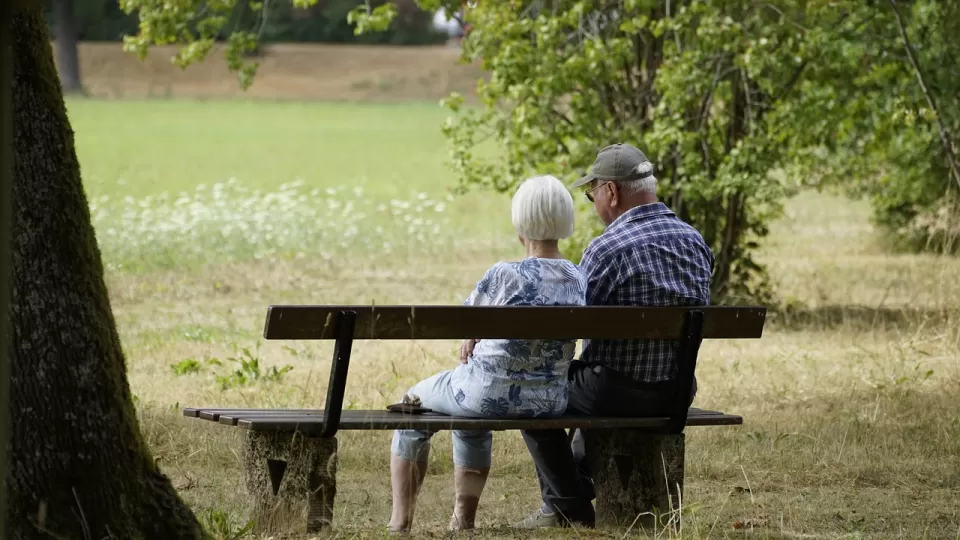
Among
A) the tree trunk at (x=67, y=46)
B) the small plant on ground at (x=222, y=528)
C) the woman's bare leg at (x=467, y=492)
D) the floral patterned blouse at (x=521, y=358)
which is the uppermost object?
the floral patterned blouse at (x=521, y=358)

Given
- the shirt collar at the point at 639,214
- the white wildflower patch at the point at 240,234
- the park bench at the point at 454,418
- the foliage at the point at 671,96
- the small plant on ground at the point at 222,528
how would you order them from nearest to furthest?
the small plant on ground at the point at 222,528 < the park bench at the point at 454,418 < the shirt collar at the point at 639,214 < the foliage at the point at 671,96 < the white wildflower patch at the point at 240,234

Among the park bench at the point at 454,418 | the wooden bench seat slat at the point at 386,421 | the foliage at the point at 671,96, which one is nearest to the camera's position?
the park bench at the point at 454,418

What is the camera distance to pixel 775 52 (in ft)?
36.0

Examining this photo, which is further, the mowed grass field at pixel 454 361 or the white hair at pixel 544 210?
the mowed grass field at pixel 454 361

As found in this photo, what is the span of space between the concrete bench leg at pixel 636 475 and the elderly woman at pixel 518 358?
0.36 metres

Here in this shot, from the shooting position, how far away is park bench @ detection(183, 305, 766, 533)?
185 inches

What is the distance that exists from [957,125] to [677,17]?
3481 mm

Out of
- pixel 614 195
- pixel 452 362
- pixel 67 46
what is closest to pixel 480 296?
pixel 614 195

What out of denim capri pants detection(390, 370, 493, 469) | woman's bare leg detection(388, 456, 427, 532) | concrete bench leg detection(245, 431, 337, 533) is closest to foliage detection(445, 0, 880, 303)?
denim capri pants detection(390, 370, 493, 469)

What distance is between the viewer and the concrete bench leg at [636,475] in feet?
17.2

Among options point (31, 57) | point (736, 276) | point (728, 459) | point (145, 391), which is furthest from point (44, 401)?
point (736, 276)

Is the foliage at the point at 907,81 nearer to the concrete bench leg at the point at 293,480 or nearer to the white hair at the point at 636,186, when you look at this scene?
the white hair at the point at 636,186

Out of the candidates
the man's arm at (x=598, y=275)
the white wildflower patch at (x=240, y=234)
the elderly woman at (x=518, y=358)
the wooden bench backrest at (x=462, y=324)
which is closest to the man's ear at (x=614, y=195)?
the man's arm at (x=598, y=275)

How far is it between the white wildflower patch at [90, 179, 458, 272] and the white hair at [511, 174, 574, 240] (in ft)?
37.5
